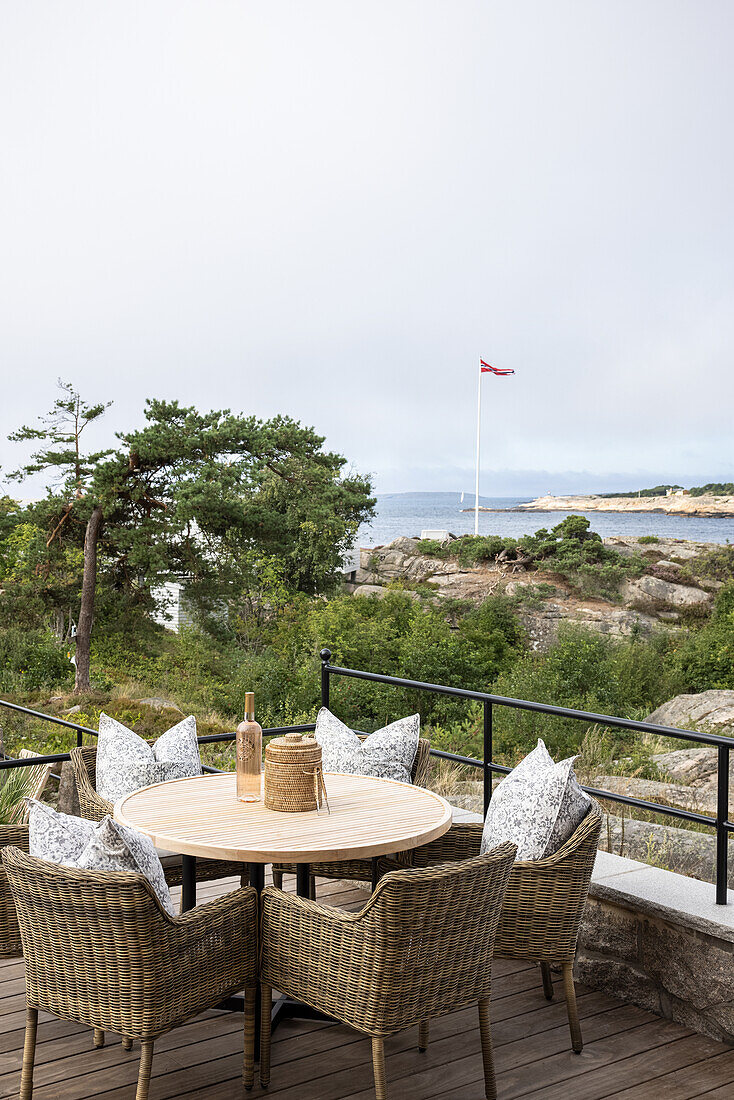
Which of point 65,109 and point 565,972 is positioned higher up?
point 65,109

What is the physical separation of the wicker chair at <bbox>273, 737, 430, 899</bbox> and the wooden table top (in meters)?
0.38

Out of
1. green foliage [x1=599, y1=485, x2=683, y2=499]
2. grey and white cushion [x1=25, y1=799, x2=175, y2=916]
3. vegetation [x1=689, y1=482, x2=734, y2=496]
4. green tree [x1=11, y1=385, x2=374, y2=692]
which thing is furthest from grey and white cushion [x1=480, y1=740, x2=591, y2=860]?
green foliage [x1=599, y1=485, x2=683, y2=499]

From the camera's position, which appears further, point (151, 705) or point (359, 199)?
point (359, 199)

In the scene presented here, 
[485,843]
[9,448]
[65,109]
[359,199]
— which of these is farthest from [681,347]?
[485,843]

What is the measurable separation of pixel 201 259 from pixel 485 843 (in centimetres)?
2723

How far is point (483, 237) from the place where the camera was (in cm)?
3117

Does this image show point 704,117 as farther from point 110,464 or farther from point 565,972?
point 565,972

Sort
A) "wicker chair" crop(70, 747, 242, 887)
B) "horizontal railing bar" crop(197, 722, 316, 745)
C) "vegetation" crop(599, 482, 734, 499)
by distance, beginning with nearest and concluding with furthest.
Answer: "wicker chair" crop(70, 747, 242, 887), "horizontal railing bar" crop(197, 722, 316, 745), "vegetation" crop(599, 482, 734, 499)

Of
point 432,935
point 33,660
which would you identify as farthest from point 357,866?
point 33,660

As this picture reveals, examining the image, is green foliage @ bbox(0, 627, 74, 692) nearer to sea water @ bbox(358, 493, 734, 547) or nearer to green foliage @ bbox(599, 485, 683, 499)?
sea water @ bbox(358, 493, 734, 547)

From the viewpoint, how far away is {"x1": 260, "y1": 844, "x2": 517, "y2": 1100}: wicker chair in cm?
209

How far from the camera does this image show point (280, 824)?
2521 mm

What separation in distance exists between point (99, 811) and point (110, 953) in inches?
40.5

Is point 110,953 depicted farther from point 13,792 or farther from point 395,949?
point 13,792
